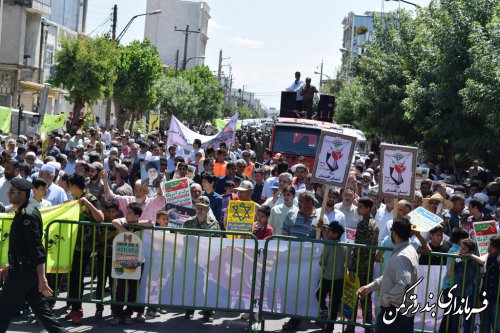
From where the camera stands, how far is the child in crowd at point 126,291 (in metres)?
9.30

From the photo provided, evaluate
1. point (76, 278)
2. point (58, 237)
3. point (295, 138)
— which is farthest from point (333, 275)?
point (295, 138)

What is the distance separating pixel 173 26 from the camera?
416 ft

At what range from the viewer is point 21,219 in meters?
7.50

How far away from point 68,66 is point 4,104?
29.4 feet

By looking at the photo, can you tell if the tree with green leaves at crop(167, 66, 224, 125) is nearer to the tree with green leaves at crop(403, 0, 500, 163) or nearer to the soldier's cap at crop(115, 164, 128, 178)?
the tree with green leaves at crop(403, 0, 500, 163)

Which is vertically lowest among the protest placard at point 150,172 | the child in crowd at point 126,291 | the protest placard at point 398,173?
the child in crowd at point 126,291

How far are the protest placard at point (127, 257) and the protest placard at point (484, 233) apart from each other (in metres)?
3.79

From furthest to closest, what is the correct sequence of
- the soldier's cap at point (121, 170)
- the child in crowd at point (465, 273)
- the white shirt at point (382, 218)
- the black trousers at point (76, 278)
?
the soldier's cap at point (121, 170), the white shirt at point (382, 218), the black trousers at point (76, 278), the child in crowd at point (465, 273)

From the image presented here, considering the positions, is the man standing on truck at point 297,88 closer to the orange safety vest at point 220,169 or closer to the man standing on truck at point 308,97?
the man standing on truck at point 308,97

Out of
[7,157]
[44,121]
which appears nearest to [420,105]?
[44,121]

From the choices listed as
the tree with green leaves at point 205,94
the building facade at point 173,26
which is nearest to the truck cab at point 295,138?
the tree with green leaves at point 205,94

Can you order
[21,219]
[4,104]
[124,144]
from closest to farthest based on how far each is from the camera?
[21,219] < [124,144] < [4,104]

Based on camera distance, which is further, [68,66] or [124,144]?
[68,66]

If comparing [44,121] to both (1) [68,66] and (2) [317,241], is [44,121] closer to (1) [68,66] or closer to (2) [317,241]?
(2) [317,241]
